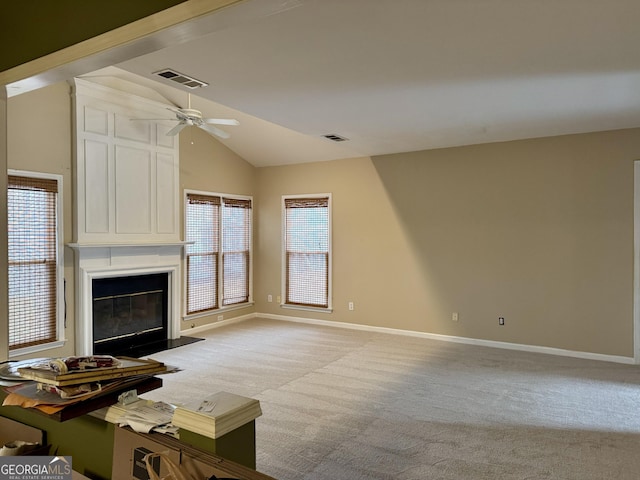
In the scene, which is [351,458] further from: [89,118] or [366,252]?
[89,118]

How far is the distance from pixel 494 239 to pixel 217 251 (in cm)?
447

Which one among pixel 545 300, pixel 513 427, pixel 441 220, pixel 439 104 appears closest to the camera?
pixel 513 427

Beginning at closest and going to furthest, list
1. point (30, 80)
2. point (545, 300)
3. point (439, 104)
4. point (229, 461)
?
1. point (229, 461)
2. point (30, 80)
3. point (439, 104)
4. point (545, 300)

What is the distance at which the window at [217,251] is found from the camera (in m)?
7.13

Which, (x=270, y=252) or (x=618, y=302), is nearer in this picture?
(x=618, y=302)

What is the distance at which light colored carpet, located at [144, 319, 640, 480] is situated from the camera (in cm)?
311

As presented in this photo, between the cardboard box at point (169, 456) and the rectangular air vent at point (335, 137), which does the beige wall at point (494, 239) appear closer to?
the rectangular air vent at point (335, 137)

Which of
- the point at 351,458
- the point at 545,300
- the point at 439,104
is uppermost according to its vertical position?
the point at 439,104

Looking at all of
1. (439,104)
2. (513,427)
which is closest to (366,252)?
(439,104)

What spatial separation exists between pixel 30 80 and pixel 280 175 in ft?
19.3

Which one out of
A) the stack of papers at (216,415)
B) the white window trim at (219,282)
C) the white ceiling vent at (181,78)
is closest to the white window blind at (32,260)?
the white window trim at (219,282)

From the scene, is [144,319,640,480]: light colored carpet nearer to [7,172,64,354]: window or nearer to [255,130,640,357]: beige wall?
[255,130,640,357]: beige wall

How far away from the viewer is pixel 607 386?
4.63 meters

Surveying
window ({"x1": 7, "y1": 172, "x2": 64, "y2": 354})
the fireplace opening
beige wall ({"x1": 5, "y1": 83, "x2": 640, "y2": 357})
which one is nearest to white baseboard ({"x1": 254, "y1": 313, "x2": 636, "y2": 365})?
beige wall ({"x1": 5, "y1": 83, "x2": 640, "y2": 357})
